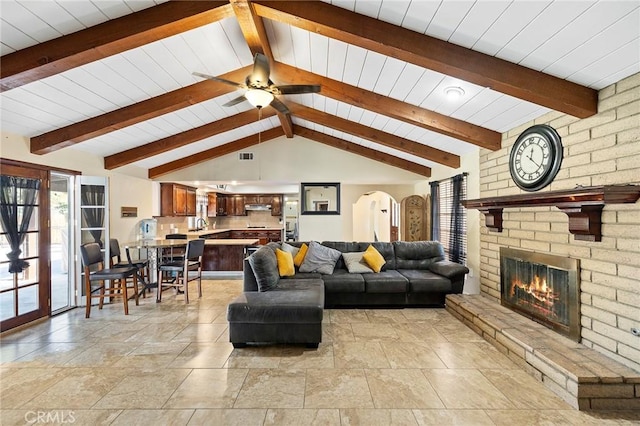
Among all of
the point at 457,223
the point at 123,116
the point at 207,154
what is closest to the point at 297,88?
the point at 123,116

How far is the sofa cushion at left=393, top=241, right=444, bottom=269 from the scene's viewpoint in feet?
16.6

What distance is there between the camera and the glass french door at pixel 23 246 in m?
3.52

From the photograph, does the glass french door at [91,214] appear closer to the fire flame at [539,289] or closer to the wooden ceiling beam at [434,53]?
the wooden ceiling beam at [434,53]

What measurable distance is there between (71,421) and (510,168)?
4784 millimetres

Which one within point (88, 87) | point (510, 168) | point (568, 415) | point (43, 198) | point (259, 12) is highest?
point (259, 12)

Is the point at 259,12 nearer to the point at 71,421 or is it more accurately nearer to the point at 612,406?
the point at 71,421

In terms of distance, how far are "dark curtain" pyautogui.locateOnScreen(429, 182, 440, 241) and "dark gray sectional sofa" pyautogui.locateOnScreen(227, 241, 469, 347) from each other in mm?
970

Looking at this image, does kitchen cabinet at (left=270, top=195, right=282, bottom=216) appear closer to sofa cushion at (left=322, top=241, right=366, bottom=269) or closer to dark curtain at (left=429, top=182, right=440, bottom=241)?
sofa cushion at (left=322, top=241, right=366, bottom=269)

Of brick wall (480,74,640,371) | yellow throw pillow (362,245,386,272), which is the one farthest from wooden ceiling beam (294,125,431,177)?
brick wall (480,74,640,371)

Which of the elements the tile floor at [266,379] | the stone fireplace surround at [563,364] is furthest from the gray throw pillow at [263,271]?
the stone fireplace surround at [563,364]

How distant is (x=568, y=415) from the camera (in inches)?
82.3

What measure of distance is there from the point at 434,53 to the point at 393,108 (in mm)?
1324

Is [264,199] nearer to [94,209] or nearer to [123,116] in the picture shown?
[94,209]

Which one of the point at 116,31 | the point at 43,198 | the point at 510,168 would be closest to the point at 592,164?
the point at 510,168
